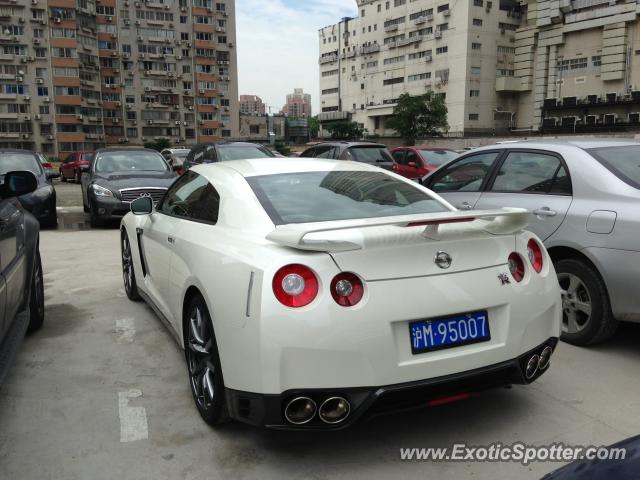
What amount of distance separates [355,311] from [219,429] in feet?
3.84

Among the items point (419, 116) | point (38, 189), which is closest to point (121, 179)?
point (38, 189)

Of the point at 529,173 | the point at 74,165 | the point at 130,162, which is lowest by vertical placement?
the point at 74,165

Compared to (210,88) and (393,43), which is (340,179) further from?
(393,43)

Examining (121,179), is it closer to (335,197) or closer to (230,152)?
(230,152)

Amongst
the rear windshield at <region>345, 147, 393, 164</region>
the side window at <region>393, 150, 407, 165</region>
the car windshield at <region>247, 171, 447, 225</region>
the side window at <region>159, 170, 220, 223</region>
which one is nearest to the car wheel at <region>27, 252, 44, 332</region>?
the side window at <region>159, 170, 220, 223</region>

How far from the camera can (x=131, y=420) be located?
3145mm

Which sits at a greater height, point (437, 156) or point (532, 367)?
point (437, 156)

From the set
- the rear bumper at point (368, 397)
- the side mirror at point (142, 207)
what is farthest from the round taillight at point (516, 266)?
the side mirror at point (142, 207)

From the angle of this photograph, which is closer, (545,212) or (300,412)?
(300,412)

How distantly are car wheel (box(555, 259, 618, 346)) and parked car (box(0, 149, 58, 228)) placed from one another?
9.11m

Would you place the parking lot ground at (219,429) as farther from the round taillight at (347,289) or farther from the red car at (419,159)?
the red car at (419,159)

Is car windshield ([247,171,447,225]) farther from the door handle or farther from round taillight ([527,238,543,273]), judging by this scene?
the door handle

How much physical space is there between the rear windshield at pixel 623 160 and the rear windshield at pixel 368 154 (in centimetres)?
914

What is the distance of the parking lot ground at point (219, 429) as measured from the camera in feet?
8.73
